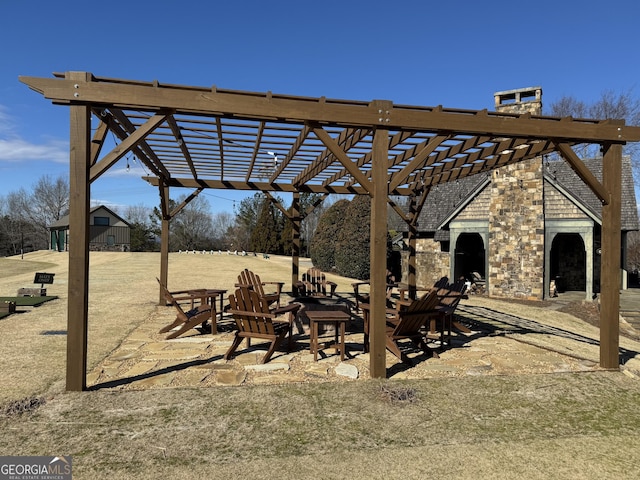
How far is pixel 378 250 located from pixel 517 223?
33.7 ft

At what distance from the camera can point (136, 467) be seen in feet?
8.84

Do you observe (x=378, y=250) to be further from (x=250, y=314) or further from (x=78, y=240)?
(x=78, y=240)

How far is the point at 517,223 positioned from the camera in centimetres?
1313

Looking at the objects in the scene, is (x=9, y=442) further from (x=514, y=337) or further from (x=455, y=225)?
(x=455, y=225)

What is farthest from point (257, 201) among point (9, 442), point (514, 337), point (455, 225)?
point (9, 442)

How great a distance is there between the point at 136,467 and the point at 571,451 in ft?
10.1

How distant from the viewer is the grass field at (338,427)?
275cm

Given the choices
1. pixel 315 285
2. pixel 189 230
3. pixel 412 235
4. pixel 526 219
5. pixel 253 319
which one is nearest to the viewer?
pixel 253 319

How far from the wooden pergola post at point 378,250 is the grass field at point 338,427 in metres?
0.32

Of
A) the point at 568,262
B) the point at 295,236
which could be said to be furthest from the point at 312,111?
the point at 568,262

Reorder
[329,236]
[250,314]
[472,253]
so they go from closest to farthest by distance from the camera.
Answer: [250,314] → [472,253] → [329,236]

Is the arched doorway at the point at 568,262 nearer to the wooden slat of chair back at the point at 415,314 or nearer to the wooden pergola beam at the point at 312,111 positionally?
the wooden pergola beam at the point at 312,111

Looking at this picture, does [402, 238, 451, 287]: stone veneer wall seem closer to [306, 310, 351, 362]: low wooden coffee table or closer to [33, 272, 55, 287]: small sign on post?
[306, 310, 351, 362]: low wooden coffee table

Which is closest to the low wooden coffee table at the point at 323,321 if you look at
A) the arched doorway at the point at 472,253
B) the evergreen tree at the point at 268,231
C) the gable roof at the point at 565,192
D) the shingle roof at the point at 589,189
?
the gable roof at the point at 565,192
